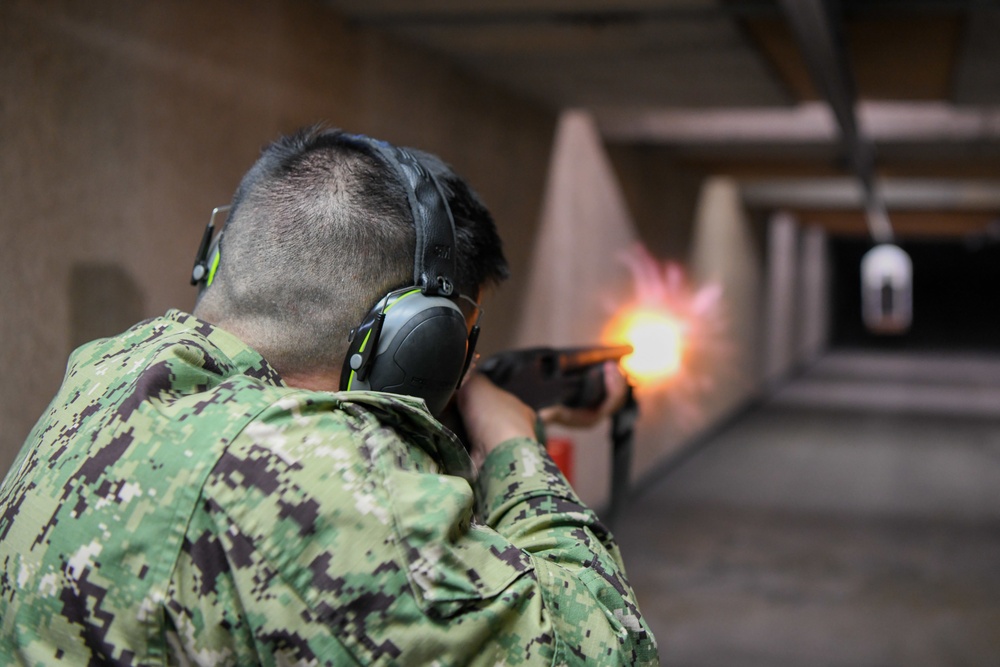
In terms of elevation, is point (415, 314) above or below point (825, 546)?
above

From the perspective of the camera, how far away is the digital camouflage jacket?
2.03 ft

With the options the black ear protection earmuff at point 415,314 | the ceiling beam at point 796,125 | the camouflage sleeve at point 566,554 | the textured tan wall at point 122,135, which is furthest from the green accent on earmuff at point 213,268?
the ceiling beam at point 796,125

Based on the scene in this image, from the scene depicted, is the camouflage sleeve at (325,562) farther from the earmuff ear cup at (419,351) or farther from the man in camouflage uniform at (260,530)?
the earmuff ear cup at (419,351)

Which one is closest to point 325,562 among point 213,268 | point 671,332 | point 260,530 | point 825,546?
point 260,530

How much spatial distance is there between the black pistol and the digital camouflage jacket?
547mm

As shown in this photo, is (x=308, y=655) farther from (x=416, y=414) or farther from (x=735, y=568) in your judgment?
(x=735, y=568)

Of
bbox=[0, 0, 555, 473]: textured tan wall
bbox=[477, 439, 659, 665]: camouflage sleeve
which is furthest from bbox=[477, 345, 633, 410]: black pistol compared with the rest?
bbox=[0, 0, 555, 473]: textured tan wall

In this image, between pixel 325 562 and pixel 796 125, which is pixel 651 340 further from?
pixel 325 562

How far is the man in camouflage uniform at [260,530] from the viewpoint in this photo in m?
0.62

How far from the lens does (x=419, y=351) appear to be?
2.78ft

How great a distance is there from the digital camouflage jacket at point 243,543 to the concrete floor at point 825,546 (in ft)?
8.10

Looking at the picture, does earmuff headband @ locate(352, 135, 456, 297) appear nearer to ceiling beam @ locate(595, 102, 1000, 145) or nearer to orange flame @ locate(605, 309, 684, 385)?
ceiling beam @ locate(595, 102, 1000, 145)

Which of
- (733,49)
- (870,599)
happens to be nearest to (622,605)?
(733,49)

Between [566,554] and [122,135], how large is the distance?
1.35 metres
